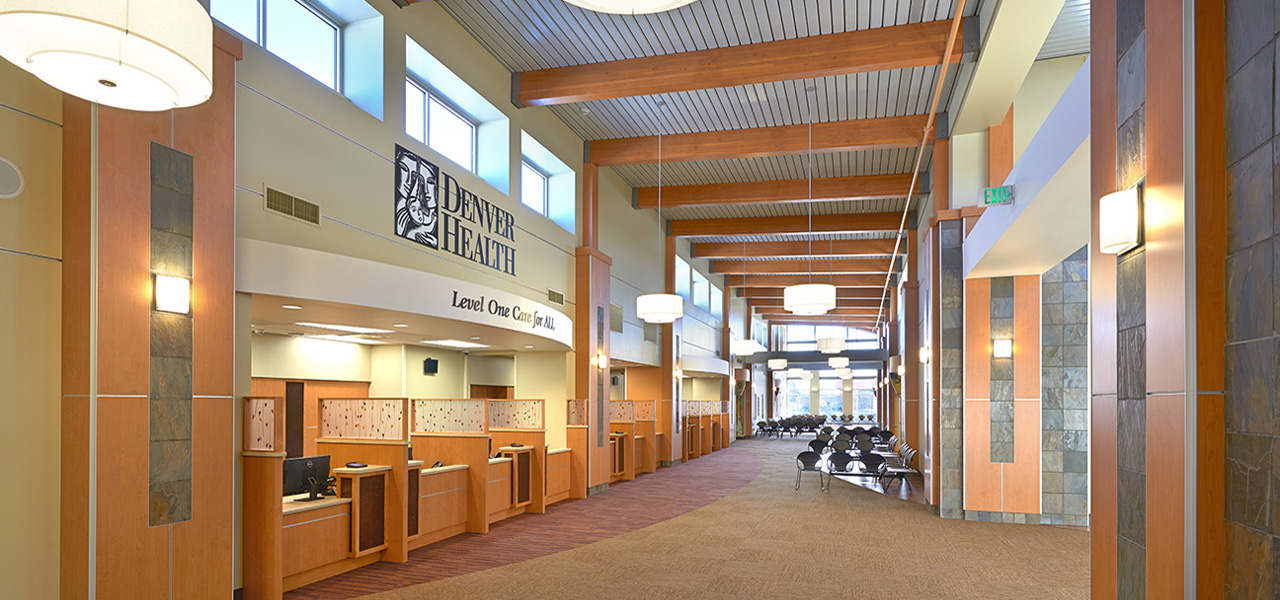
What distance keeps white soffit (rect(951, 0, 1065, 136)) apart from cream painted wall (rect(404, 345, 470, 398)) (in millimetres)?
8520

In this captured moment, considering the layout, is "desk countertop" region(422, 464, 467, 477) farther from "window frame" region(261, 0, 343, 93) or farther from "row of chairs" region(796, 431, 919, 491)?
"row of chairs" region(796, 431, 919, 491)

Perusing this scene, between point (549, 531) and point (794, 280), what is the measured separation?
58.2ft

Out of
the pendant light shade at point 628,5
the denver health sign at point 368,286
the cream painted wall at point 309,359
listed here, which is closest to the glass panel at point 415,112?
the denver health sign at point 368,286

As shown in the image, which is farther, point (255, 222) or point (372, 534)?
point (372, 534)

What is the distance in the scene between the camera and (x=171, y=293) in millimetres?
4977

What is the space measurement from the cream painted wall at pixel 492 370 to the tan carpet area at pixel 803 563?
508 cm

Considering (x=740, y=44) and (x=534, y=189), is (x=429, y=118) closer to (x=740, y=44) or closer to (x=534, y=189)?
(x=534, y=189)

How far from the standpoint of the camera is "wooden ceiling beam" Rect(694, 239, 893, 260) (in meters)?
20.6

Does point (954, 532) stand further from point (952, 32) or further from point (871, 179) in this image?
point (871, 179)

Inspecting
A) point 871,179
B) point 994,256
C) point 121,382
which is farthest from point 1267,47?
point 871,179

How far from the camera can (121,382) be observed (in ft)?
15.4

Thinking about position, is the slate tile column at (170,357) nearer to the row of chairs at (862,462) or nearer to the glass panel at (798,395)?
the row of chairs at (862,462)

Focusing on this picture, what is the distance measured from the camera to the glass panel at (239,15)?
20.9 feet

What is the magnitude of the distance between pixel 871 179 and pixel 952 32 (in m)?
6.96
